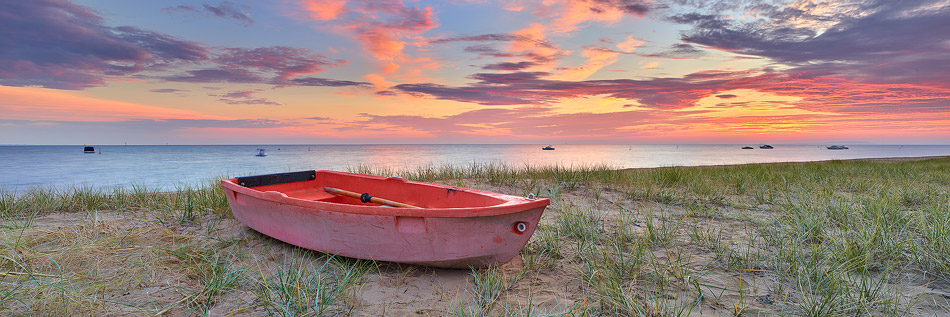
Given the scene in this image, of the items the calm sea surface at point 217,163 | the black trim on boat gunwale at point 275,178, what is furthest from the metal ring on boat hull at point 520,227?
the calm sea surface at point 217,163

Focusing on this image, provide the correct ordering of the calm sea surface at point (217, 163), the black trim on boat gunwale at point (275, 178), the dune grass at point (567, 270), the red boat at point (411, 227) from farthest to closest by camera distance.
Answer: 1. the calm sea surface at point (217, 163)
2. the black trim on boat gunwale at point (275, 178)
3. the red boat at point (411, 227)
4. the dune grass at point (567, 270)

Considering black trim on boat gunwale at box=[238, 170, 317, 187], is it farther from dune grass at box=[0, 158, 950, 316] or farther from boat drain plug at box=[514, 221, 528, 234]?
boat drain plug at box=[514, 221, 528, 234]

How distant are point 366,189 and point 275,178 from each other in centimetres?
135

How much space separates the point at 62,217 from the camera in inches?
231

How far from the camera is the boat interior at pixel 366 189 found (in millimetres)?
4352

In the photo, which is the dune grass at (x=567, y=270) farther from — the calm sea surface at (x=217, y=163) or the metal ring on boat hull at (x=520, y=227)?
the calm sea surface at (x=217, y=163)

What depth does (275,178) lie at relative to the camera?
608 centimetres

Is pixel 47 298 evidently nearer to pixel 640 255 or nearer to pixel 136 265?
pixel 136 265

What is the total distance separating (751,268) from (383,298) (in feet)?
9.66

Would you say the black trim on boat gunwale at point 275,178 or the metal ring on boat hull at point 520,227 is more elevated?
the black trim on boat gunwale at point 275,178

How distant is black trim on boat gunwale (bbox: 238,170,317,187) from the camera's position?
5.65 meters

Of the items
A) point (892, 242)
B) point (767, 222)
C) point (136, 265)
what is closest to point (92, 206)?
point (136, 265)

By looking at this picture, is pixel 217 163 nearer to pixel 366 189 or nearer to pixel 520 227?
pixel 366 189

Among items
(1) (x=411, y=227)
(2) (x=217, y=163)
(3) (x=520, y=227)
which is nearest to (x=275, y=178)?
(1) (x=411, y=227)
